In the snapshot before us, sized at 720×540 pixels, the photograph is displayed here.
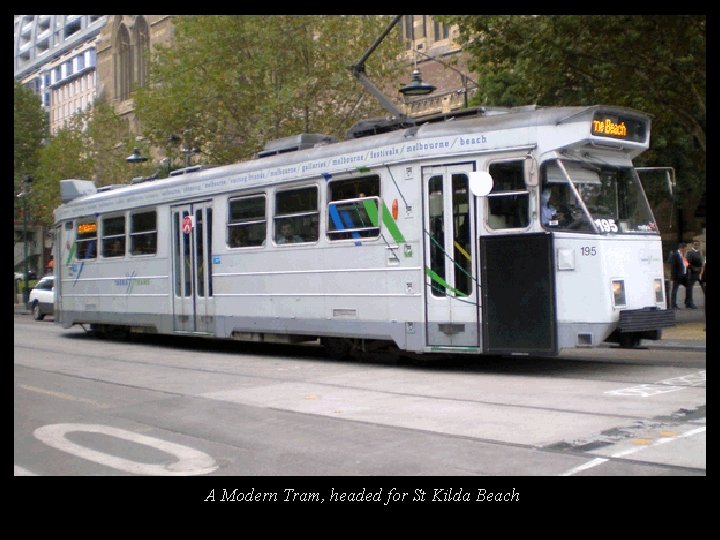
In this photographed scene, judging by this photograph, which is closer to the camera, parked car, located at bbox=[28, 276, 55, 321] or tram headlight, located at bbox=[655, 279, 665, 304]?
tram headlight, located at bbox=[655, 279, 665, 304]

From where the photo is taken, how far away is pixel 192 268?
57.0 feet

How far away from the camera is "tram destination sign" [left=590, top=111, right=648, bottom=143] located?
11.6 meters

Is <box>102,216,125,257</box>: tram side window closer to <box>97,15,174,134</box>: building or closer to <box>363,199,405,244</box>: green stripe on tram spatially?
<box>363,199,405,244</box>: green stripe on tram

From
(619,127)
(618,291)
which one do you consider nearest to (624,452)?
(618,291)

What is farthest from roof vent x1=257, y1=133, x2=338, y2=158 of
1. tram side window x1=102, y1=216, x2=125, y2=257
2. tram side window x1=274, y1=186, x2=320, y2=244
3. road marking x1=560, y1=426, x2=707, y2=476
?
road marking x1=560, y1=426, x2=707, y2=476

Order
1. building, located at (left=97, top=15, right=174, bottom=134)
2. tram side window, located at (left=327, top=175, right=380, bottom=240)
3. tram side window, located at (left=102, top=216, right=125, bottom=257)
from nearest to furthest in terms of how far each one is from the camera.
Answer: tram side window, located at (left=327, top=175, right=380, bottom=240)
tram side window, located at (left=102, top=216, right=125, bottom=257)
building, located at (left=97, top=15, right=174, bottom=134)

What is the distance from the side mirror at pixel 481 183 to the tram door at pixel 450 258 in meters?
0.18

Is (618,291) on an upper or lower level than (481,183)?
lower

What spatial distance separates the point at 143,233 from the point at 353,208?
6808mm

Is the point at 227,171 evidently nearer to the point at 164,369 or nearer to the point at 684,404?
the point at 164,369

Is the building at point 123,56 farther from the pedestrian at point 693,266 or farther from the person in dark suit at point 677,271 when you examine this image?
the person in dark suit at point 677,271

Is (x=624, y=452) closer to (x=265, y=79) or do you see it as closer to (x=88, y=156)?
(x=265, y=79)

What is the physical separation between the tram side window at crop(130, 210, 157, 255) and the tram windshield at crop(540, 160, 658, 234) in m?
9.65

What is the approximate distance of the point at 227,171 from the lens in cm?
1636
